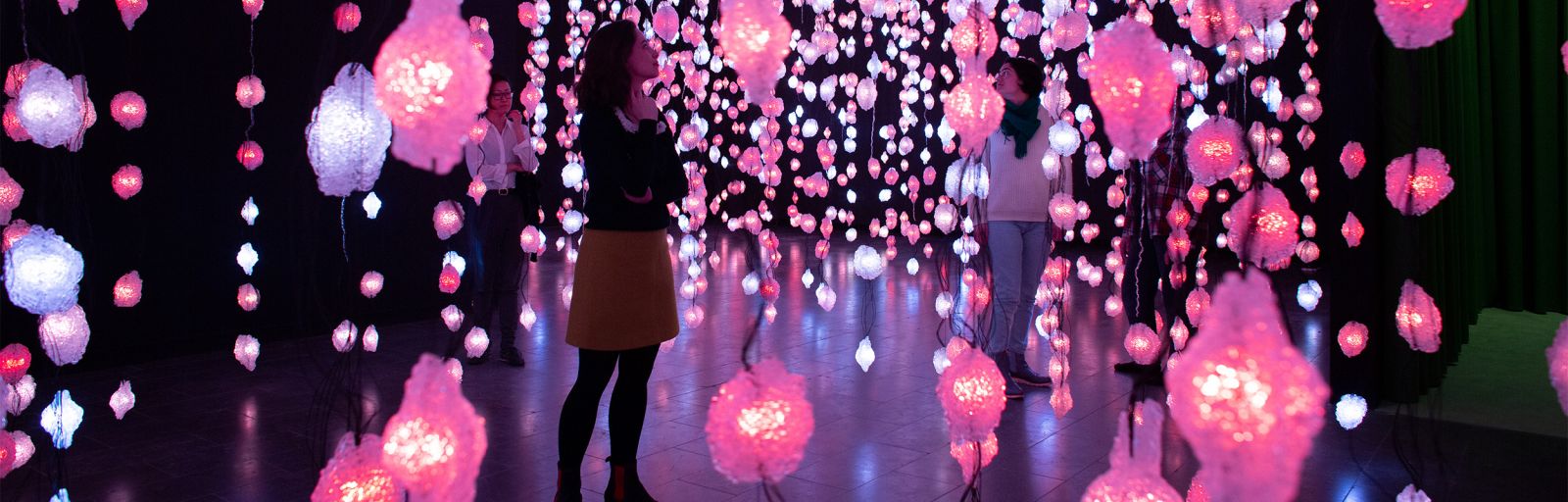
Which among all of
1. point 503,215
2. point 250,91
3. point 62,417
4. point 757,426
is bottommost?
point 62,417

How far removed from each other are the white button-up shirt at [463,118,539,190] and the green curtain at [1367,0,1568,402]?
3.37 meters

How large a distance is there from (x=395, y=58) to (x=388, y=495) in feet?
2.32

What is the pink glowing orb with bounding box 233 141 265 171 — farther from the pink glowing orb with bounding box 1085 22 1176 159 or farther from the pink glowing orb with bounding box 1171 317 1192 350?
the pink glowing orb with bounding box 1171 317 1192 350

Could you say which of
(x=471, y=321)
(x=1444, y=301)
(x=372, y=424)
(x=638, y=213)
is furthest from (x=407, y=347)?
(x=1444, y=301)

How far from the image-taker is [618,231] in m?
2.06

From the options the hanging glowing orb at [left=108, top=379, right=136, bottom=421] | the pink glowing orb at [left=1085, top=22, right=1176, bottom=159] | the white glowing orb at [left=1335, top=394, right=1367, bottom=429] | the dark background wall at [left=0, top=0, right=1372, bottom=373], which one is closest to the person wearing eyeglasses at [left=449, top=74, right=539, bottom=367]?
the dark background wall at [left=0, top=0, right=1372, bottom=373]

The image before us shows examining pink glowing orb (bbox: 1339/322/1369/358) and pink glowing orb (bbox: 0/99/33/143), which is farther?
pink glowing orb (bbox: 1339/322/1369/358)

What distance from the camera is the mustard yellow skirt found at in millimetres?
2062

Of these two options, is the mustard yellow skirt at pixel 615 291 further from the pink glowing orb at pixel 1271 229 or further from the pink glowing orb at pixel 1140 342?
the pink glowing orb at pixel 1140 342

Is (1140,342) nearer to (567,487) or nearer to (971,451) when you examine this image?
(971,451)

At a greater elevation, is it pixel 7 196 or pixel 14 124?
pixel 14 124

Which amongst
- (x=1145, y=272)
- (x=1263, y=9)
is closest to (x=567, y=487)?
(x=1263, y=9)

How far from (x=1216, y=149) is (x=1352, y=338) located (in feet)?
5.42

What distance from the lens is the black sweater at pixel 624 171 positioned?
2.00m
